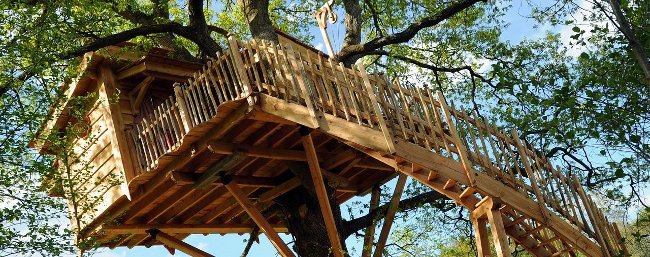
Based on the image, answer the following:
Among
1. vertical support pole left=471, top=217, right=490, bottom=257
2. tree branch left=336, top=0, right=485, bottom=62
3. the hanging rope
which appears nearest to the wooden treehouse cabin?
vertical support pole left=471, top=217, right=490, bottom=257

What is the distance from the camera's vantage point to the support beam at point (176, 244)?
13625 millimetres

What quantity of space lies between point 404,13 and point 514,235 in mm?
9824

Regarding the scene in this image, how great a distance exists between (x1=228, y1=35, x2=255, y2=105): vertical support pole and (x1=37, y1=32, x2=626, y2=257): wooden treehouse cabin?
15mm

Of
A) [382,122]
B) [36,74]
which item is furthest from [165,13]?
[382,122]

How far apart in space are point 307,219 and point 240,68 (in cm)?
335

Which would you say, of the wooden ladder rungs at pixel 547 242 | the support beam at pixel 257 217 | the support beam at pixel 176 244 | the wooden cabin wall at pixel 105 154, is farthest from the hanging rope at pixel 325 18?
the support beam at pixel 176 244

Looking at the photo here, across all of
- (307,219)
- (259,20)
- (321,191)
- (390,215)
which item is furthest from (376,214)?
(259,20)

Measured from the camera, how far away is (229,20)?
2398 cm

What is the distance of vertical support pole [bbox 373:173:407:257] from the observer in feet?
A: 41.6

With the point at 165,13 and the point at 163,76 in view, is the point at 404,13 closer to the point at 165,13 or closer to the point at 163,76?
the point at 165,13

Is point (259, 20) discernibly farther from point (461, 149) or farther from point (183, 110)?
point (461, 149)

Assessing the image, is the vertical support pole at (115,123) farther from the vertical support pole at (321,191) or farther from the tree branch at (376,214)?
the tree branch at (376,214)

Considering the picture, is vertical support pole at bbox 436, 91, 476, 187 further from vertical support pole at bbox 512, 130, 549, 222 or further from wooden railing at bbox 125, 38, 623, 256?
vertical support pole at bbox 512, 130, 549, 222

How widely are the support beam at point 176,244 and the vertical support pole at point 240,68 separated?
15.7ft
